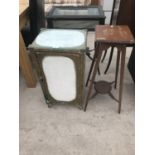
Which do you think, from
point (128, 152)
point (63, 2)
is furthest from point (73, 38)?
point (63, 2)

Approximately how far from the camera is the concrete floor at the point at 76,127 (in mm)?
1729

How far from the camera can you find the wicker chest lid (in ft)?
5.87

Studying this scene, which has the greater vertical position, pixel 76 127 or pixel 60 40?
pixel 60 40

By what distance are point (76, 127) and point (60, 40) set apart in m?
0.72

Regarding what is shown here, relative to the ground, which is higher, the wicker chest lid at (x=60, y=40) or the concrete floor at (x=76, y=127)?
the wicker chest lid at (x=60, y=40)

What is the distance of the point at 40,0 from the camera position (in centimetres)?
269

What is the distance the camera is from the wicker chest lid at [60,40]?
1.79 metres

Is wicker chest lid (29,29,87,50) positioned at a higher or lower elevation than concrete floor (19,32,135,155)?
higher

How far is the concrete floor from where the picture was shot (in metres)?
1.73

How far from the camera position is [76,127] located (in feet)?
6.35

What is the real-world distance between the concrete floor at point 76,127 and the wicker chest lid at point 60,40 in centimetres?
63

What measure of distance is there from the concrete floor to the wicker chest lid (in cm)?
63
